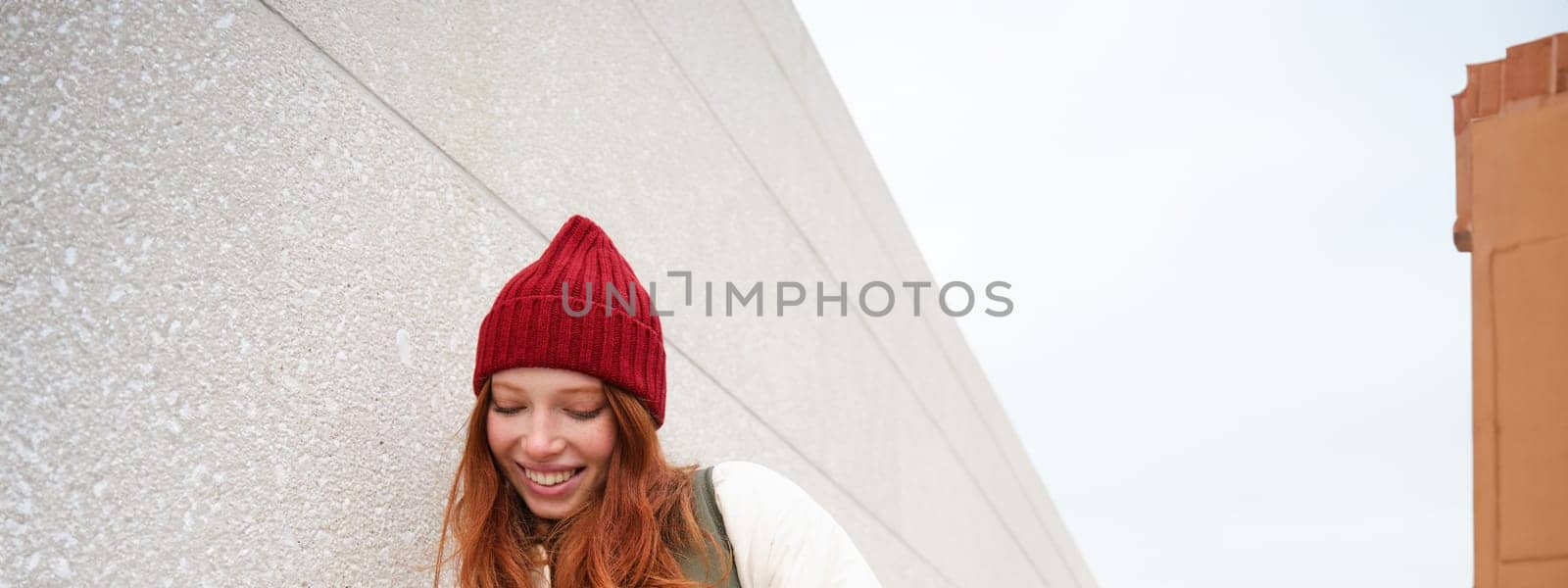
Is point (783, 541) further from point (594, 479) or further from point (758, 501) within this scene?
point (594, 479)

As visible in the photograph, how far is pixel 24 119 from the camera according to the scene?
1.37 metres

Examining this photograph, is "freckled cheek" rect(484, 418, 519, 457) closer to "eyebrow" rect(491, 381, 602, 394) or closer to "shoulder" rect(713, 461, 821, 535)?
"eyebrow" rect(491, 381, 602, 394)

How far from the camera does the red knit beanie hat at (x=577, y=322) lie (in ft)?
6.01

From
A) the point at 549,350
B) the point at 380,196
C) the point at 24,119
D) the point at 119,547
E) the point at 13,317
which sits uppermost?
the point at 380,196

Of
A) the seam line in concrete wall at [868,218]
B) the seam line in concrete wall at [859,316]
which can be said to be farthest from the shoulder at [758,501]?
the seam line in concrete wall at [868,218]

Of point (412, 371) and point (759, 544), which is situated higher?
point (412, 371)

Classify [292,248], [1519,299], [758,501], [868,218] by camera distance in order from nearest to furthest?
[292,248] → [758,501] → [1519,299] → [868,218]

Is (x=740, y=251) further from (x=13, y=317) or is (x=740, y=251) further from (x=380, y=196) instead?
(x=13, y=317)

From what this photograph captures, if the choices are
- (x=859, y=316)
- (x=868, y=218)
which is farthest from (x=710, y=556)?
(x=868, y=218)

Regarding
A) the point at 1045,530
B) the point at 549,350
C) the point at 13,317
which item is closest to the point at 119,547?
the point at 13,317

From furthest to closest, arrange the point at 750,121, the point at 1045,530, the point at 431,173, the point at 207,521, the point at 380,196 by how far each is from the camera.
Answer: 1. the point at 1045,530
2. the point at 750,121
3. the point at 431,173
4. the point at 380,196
5. the point at 207,521

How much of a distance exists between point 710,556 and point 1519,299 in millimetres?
1895

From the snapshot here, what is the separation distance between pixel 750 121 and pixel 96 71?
2823mm

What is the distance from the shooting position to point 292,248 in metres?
1.79
